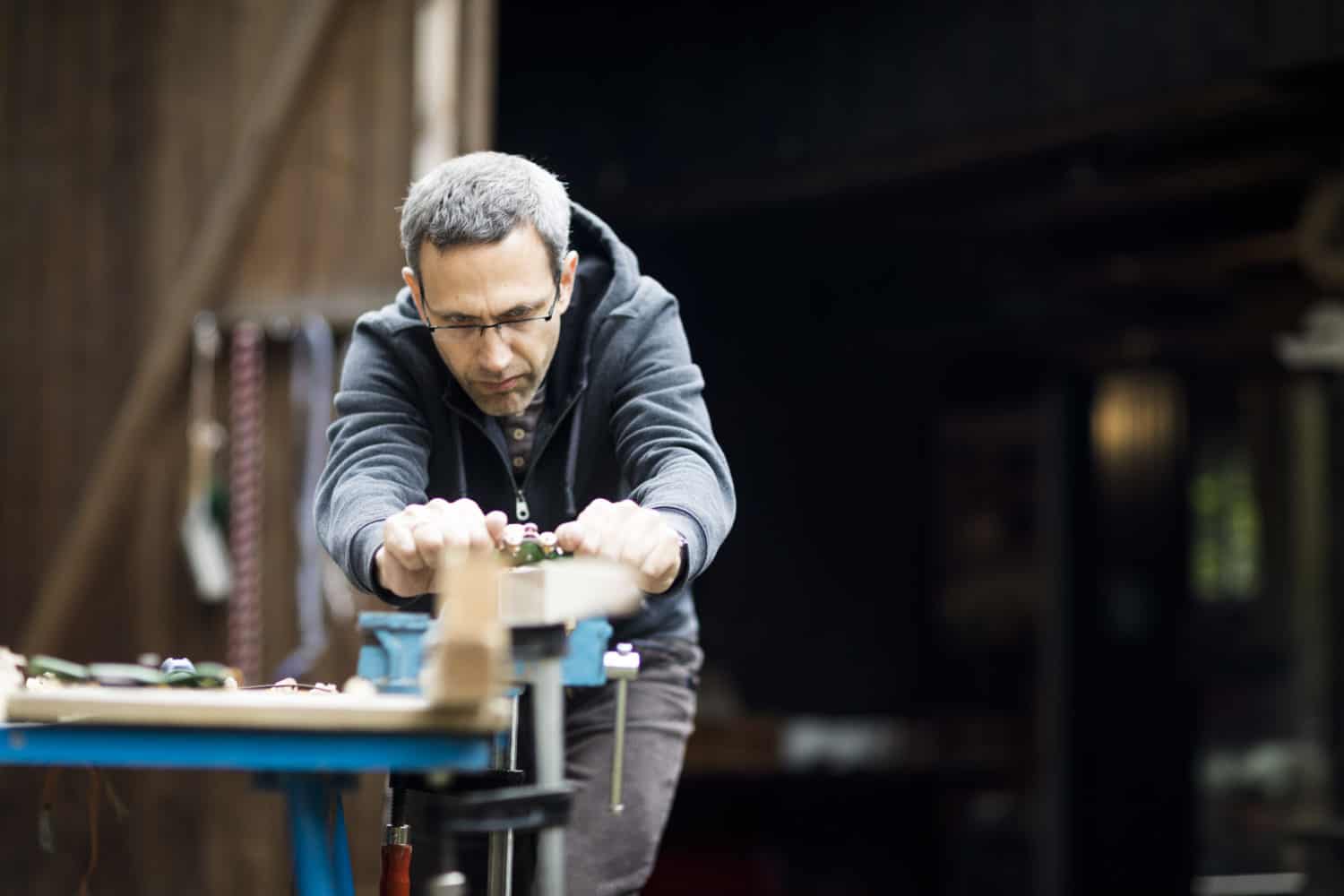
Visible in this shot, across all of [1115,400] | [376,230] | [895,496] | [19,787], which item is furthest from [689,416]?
[895,496]

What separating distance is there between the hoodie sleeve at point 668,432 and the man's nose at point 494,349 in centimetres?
24

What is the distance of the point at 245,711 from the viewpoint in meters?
1.65

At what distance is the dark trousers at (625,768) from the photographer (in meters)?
2.47

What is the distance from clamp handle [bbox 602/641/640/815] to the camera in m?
2.13

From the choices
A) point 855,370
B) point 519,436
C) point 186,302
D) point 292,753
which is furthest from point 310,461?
point 855,370

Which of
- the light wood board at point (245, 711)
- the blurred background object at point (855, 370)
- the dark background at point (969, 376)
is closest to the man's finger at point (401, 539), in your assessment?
the light wood board at point (245, 711)

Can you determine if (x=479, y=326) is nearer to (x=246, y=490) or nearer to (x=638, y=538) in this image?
(x=638, y=538)

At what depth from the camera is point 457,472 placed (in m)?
2.50

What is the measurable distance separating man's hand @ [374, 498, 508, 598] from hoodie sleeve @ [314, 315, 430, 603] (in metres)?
0.11

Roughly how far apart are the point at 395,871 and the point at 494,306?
71 cm

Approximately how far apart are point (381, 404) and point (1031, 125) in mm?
3290

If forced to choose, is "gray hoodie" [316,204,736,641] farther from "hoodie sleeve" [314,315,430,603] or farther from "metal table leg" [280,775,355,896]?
"metal table leg" [280,775,355,896]

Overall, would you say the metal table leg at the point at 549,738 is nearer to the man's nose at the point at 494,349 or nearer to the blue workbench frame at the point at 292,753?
the blue workbench frame at the point at 292,753

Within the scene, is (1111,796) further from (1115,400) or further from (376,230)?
(376,230)
